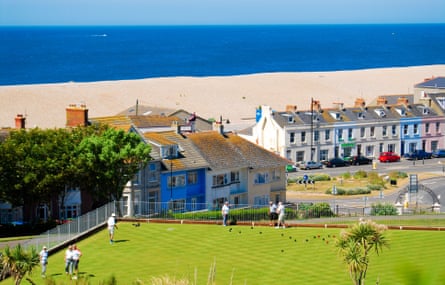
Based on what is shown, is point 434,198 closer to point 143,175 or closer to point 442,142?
point 143,175

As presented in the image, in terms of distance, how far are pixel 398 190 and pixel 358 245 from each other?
41.0 meters

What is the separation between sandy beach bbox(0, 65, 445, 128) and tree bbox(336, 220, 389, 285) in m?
72.5

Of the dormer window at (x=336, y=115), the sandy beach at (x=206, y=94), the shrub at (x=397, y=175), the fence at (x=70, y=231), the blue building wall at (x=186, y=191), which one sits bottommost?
the fence at (x=70, y=231)

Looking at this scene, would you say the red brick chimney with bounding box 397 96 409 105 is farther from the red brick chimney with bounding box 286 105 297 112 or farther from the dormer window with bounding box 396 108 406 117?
the red brick chimney with bounding box 286 105 297 112

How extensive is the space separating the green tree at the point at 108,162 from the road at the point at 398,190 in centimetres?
1244

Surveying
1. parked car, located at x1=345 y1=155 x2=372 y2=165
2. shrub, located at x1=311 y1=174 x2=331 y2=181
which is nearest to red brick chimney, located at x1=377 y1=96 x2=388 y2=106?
parked car, located at x1=345 y1=155 x2=372 y2=165

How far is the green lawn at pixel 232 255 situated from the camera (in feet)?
92.2

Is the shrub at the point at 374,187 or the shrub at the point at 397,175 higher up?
the shrub at the point at 397,175

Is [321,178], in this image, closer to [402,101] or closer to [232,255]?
[402,101]

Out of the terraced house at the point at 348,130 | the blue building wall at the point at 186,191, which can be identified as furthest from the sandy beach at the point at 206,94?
the blue building wall at the point at 186,191

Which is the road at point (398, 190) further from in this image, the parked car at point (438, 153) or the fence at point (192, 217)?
the fence at point (192, 217)

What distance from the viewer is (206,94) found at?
126m

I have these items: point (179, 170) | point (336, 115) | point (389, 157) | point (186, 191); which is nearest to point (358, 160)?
point (389, 157)

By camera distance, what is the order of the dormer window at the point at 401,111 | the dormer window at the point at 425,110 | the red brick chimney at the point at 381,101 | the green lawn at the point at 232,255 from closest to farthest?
1. the green lawn at the point at 232,255
2. the dormer window at the point at 401,111
3. the dormer window at the point at 425,110
4. the red brick chimney at the point at 381,101
